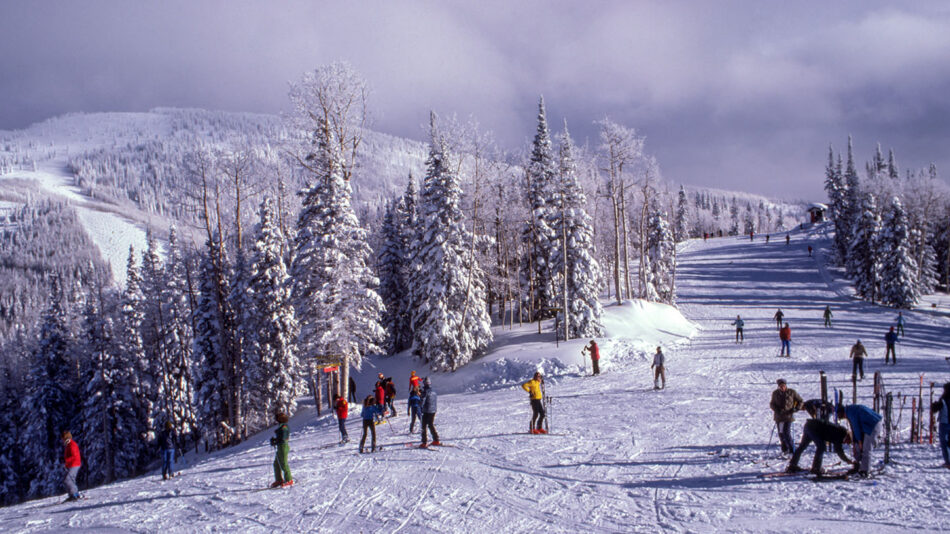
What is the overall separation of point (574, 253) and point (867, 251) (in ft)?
120

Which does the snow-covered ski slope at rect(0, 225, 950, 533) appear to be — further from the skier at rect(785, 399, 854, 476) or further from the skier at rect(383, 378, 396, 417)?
the skier at rect(383, 378, 396, 417)

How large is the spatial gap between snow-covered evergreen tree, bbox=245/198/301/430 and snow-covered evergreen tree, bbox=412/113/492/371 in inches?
331

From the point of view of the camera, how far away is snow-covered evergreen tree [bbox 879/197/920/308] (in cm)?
4856

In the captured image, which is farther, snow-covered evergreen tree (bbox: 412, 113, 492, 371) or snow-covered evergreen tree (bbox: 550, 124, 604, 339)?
snow-covered evergreen tree (bbox: 550, 124, 604, 339)

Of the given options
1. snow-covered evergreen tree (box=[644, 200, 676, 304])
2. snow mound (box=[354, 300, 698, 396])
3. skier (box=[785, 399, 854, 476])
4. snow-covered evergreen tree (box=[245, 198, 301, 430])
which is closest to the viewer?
skier (box=[785, 399, 854, 476])

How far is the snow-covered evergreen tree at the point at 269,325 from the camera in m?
33.2

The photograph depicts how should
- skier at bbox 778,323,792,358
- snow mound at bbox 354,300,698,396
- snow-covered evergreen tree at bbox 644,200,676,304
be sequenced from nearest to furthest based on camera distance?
1. skier at bbox 778,323,792,358
2. snow mound at bbox 354,300,698,396
3. snow-covered evergreen tree at bbox 644,200,676,304

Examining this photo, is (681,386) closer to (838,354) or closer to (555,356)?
(555,356)

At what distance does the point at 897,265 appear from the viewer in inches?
1943

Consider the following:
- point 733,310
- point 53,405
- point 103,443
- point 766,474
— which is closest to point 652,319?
point 733,310

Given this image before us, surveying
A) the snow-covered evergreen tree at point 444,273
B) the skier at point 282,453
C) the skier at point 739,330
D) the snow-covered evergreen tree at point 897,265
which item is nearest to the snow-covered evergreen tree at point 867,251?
the snow-covered evergreen tree at point 897,265

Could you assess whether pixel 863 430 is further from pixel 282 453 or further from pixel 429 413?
pixel 282 453

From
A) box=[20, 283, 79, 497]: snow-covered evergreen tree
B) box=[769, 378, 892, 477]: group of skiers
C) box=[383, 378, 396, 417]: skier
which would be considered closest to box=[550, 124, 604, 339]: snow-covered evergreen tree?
box=[383, 378, 396, 417]: skier

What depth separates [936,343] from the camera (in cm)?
3253
